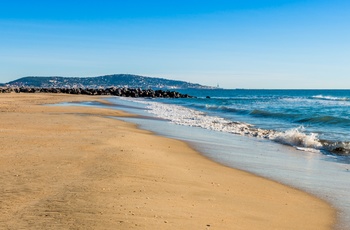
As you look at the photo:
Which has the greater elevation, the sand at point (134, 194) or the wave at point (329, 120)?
the sand at point (134, 194)

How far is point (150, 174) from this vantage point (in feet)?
29.9

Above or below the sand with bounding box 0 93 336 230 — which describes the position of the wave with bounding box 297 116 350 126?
below

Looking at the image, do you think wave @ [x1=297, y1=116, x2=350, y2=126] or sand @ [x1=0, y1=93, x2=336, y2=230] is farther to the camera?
wave @ [x1=297, y1=116, x2=350, y2=126]

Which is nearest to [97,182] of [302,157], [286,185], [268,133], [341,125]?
[286,185]

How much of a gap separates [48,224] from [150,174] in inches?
152

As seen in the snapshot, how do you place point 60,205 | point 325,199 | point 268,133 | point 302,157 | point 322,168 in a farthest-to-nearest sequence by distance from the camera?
point 268,133 → point 302,157 → point 322,168 → point 325,199 → point 60,205

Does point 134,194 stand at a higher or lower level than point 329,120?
higher

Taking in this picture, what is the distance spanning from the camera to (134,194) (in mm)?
7254

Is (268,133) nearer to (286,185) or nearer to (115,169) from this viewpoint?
(286,185)

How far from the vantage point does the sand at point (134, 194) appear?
589 centimetres

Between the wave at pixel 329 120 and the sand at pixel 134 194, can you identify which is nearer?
the sand at pixel 134 194

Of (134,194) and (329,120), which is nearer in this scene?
(134,194)

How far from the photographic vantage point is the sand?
589cm

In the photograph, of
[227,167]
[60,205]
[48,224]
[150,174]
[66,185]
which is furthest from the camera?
[227,167]
